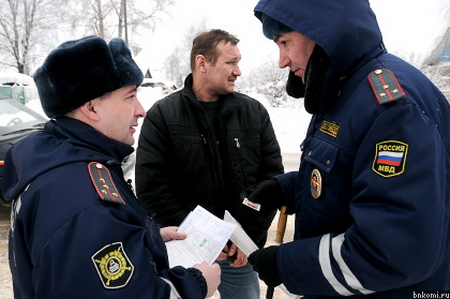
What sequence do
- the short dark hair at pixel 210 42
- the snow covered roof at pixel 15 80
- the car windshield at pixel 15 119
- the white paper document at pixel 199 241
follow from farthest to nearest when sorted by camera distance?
the snow covered roof at pixel 15 80 < the car windshield at pixel 15 119 < the short dark hair at pixel 210 42 < the white paper document at pixel 199 241

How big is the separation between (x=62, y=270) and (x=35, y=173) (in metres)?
0.30

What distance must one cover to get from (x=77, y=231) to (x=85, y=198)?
0.09 metres

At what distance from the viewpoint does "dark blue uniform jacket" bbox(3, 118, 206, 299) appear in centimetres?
88

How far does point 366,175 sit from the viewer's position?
38.4 inches

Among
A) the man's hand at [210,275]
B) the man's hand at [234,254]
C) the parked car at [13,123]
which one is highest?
the man's hand at [210,275]

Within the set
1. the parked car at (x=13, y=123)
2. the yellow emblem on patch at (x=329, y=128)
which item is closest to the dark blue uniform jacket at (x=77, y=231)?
the yellow emblem on patch at (x=329, y=128)

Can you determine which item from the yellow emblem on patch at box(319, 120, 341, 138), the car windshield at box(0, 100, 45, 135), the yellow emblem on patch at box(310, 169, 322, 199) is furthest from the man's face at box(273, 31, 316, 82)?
the car windshield at box(0, 100, 45, 135)

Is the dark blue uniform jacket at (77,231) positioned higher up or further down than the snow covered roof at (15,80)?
higher up

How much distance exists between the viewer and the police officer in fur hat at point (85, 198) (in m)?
0.88

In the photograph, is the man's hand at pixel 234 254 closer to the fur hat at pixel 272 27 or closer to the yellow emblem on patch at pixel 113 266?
the yellow emblem on patch at pixel 113 266

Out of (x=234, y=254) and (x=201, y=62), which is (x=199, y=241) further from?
(x=201, y=62)

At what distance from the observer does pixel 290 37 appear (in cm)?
125

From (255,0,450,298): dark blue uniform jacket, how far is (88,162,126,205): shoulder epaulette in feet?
2.00

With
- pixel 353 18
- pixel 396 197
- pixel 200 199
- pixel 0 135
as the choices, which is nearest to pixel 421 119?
pixel 396 197
